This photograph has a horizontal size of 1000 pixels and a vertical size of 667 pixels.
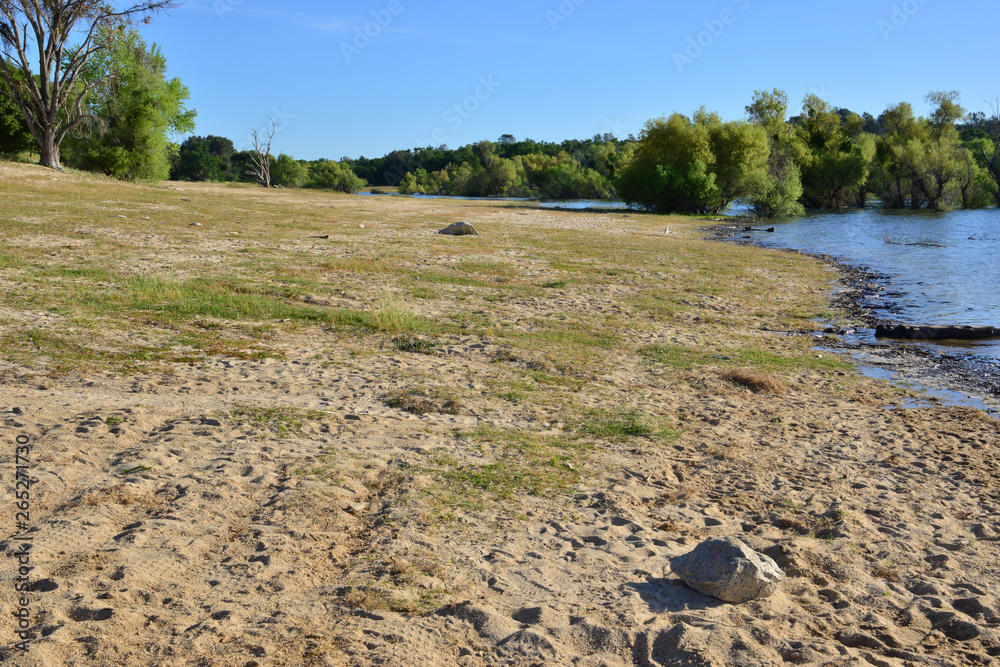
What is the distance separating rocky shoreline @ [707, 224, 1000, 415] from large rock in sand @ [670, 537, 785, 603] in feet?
20.9

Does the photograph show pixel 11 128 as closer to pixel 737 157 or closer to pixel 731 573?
pixel 737 157

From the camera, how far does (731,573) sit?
13.8 feet

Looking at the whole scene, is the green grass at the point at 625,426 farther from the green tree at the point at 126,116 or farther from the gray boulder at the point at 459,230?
the green tree at the point at 126,116

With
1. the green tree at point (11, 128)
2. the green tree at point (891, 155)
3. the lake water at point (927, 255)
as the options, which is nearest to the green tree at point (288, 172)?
the green tree at point (11, 128)

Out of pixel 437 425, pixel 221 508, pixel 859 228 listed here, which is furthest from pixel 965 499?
pixel 859 228

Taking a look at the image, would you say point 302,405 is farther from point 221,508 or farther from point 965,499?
point 965,499

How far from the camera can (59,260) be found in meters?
12.6

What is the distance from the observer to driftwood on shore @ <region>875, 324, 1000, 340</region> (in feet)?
43.0

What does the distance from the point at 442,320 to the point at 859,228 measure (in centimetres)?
4204

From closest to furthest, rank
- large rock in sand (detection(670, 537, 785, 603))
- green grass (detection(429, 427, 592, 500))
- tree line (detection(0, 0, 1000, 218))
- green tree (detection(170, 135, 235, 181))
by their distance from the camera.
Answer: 1. large rock in sand (detection(670, 537, 785, 603))
2. green grass (detection(429, 427, 592, 500))
3. tree line (detection(0, 0, 1000, 218))
4. green tree (detection(170, 135, 235, 181))

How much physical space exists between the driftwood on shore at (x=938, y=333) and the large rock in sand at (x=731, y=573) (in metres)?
10.5

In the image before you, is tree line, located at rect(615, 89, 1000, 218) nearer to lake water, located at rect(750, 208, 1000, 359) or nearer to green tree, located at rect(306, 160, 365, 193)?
lake water, located at rect(750, 208, 1000, 359)

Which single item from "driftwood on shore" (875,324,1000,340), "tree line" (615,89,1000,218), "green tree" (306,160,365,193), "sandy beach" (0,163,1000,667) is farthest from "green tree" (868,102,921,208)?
"green tree" (306,160,365,193)

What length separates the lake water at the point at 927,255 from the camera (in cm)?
1641
